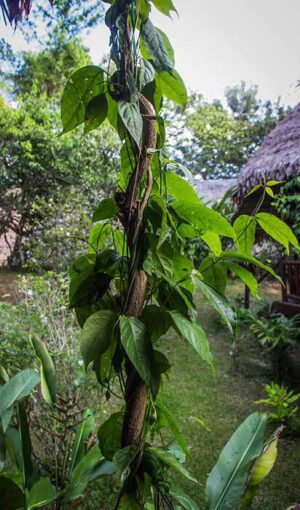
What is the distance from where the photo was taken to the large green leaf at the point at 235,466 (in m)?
1.12

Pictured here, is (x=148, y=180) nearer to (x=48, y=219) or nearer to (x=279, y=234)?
(x=279, y=234)

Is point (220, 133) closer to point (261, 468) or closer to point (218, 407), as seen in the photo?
point (218, 407)

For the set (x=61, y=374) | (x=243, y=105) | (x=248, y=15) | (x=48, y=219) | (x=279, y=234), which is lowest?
(x=61, y=374)

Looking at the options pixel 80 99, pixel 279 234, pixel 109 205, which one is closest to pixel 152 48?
pixel 80 99

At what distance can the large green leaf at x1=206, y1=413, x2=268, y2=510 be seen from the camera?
1.12 m

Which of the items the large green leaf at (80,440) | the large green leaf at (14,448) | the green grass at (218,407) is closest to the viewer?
the large green leaf at (14,448)

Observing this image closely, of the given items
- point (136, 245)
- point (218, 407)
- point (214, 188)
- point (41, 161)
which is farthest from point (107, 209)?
point (214, 188)

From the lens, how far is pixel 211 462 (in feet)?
7.41

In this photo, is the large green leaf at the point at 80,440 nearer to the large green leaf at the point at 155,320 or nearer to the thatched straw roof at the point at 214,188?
the large green leaf at the point at 155,320

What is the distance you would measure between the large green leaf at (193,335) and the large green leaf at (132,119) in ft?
0.87

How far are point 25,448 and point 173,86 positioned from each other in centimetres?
122

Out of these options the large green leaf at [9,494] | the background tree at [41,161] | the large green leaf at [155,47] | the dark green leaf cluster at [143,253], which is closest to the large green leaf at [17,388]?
the large green leaf at [9,494]

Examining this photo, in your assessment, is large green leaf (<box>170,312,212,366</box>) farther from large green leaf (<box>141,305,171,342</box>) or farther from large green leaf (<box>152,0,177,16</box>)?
large green leaf (<box>152,0,177,16</box>)

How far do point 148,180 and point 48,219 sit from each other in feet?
14.7
